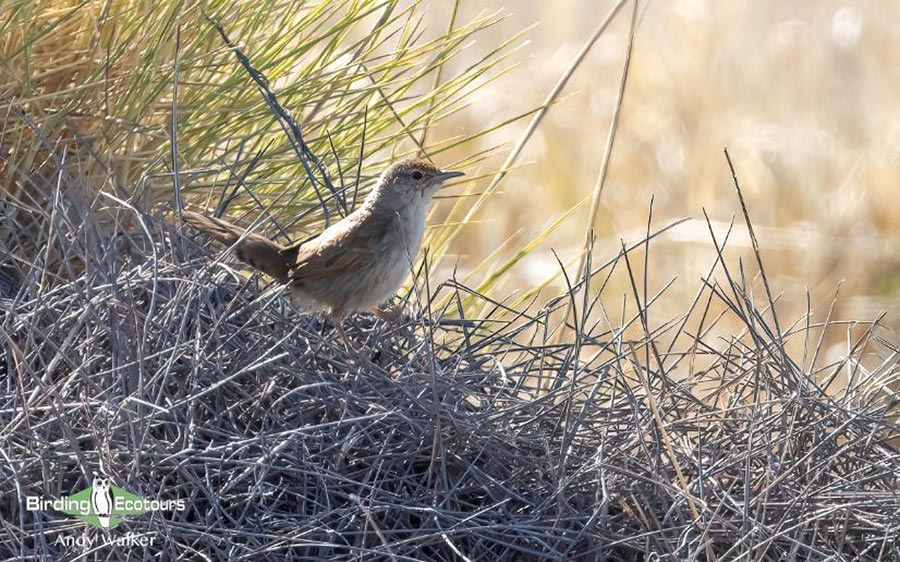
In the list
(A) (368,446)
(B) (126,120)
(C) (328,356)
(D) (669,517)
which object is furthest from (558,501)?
(B) (126,120)

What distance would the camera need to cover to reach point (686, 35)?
28.3 ft

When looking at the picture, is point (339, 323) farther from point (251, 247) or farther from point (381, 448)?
point (381, 448)

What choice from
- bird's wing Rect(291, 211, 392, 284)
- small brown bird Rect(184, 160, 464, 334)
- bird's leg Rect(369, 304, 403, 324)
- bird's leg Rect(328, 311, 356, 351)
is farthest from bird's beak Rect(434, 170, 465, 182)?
bird's leg Rect(328, 311, 356, 351)

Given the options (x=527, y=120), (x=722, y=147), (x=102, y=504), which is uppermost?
(x=102, y=504)

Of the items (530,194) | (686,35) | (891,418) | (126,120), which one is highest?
(126,120)

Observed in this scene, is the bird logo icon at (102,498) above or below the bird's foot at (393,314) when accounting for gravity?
above

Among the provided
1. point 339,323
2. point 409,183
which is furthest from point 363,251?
point 339,323

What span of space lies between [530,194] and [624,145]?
851 millimetres

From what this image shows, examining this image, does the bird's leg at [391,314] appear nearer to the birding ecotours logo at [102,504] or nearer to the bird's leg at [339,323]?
the bird's leg at [339,323]

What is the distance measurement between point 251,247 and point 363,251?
1.31ft

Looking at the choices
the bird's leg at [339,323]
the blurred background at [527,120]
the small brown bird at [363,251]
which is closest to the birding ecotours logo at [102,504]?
the blurred background at [527,120]

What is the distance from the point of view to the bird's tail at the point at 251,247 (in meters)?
2.93

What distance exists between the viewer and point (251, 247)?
327cm

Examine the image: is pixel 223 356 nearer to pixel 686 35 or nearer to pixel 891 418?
pixel 891 418
